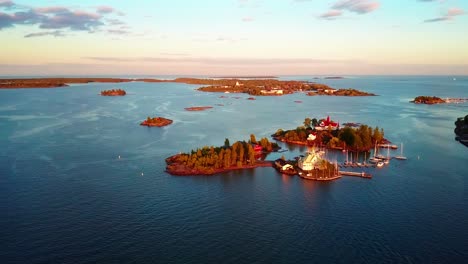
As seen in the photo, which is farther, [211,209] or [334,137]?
[334,137]

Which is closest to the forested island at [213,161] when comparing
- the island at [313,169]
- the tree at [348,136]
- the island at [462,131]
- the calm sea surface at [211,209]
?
the calm sea surface at [211,209]

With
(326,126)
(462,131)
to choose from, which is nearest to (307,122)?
(326,126)

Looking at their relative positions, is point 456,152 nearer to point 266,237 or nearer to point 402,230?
point 402,230

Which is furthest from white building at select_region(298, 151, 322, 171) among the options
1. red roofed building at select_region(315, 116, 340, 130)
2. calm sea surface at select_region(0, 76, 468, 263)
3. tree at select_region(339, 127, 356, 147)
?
red roofed building at select_region(315, 116, 340, 130)

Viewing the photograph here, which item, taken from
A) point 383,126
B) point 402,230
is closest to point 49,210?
point 402,230

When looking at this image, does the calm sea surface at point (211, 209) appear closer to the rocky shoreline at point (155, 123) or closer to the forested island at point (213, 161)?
the forested island at point (213, 161)

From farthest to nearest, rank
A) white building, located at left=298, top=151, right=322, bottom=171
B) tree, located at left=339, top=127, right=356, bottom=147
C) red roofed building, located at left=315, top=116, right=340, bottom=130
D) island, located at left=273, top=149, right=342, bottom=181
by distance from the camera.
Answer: red roofed building, located at left=315, top=116, right=340, bottom=130, tree, located at left=339, top=127, right=356, bottom=147, white building, located at left=298, top=151, right=322, bottom=171, island, located at left=273, top=149, right=342, bottom=181

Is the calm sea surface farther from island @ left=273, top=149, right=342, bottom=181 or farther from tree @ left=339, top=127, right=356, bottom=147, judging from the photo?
tree @ left=339, top=127, right=356, bottom=147

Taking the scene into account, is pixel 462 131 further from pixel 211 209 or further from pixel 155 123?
pixel 155 123
